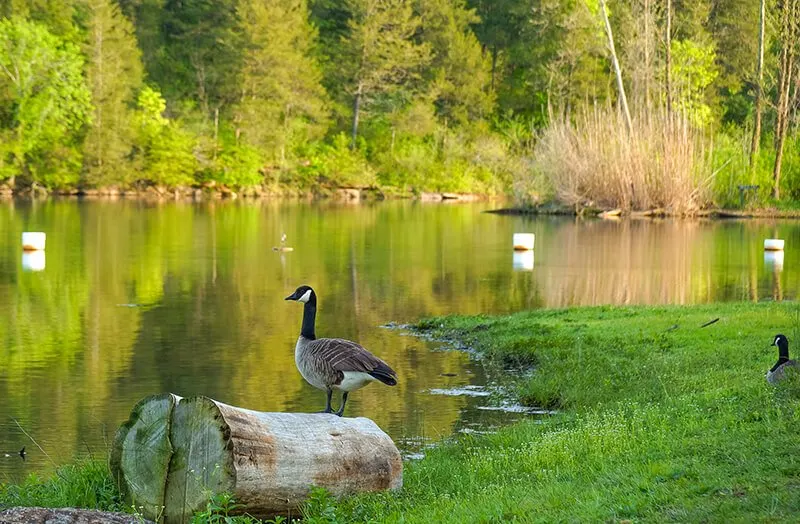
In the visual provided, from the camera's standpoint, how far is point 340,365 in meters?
11.6

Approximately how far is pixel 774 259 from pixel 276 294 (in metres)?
17.3

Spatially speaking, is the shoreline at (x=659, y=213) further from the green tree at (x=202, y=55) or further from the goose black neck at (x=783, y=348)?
the goose black neck at (x=783, y=348)

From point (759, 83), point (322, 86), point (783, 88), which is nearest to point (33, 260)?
point (783, 88)

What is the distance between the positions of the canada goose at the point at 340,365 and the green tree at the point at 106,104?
7863 cm

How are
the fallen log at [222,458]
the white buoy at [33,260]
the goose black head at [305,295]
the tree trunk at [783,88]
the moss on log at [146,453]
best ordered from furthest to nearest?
the tree trunk at [783,88] < the white buoy at [33,260] < the goose black head at [305,295] < the moss on log at [146,453] < the fallen log at [222,458]

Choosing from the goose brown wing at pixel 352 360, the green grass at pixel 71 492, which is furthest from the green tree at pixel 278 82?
the green grass at pixel 71 492

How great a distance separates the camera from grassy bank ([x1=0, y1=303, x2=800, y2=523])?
28.2 ft

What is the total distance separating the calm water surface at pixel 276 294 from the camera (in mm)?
16484

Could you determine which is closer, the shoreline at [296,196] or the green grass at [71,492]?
the green grass at [71,492]

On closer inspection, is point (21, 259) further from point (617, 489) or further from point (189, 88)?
point (189, 88)

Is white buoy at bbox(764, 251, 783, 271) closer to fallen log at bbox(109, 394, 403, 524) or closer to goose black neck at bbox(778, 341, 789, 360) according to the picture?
goose black neck at bbox(778, 341, 789, 360)

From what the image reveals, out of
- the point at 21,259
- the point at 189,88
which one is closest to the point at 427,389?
the point at 21,259

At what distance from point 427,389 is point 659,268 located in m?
19.8

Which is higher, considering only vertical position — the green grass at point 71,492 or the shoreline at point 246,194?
the shoreline at point 246,194
